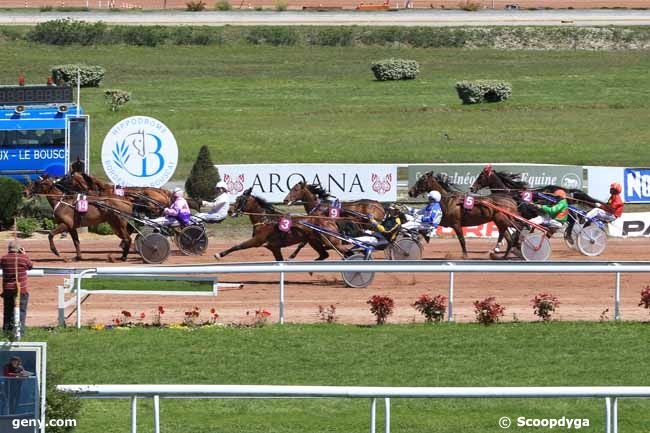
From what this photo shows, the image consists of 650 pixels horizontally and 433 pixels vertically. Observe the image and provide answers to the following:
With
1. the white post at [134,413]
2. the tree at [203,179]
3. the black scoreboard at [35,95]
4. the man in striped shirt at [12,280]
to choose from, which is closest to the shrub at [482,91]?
the black scoreboard at [35,95]

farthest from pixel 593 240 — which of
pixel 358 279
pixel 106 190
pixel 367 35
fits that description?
pixel 367 35

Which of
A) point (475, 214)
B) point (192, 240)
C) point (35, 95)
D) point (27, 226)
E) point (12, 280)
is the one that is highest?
point (35, 95)

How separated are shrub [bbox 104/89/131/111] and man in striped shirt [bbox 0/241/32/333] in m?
26.5

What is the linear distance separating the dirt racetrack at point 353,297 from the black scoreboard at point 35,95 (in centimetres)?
873

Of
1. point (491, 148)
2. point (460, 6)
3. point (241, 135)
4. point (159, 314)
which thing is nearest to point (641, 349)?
point (159, 314)

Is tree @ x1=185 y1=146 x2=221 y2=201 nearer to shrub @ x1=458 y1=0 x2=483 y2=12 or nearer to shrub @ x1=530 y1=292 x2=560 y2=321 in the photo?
shrub @ x1=530 y1=292 x2=560 y2=321

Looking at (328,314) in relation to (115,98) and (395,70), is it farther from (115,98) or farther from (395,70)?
(395,70)

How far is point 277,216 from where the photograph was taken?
2055 cm

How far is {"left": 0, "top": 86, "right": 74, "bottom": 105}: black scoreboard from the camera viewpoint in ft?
98.7

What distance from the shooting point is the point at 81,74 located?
45188 mm

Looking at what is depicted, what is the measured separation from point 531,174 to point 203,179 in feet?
22.9

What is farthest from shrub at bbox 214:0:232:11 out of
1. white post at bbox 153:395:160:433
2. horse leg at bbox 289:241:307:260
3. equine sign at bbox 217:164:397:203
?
white post at bbox 153:395:160:433

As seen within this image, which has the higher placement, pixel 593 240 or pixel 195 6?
pixel 195 6

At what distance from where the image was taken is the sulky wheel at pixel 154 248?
21.6 m
